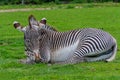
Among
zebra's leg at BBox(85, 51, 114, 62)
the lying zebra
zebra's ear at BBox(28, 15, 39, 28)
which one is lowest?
zebra's leg at BBox(85, 51, 114, 62)

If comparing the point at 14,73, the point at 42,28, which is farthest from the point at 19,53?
the point at 14,73

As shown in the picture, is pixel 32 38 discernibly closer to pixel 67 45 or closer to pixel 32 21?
pixel 32 21

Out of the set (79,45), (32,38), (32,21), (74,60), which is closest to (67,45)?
(79,45)

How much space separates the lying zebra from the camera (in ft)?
43.3

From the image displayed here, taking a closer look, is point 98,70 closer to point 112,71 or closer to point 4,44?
point 112,71

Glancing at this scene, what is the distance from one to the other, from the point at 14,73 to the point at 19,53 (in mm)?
4692

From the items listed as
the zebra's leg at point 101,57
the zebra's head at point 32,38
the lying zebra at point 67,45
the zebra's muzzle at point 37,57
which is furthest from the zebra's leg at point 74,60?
the zebra's head at point 32,38

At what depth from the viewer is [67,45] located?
13.6m

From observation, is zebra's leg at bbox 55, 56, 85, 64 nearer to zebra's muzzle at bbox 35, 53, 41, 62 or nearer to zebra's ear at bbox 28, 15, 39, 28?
zebra's muzzle at bbox 35, 53, 41, 62

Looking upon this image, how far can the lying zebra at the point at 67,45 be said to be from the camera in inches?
520

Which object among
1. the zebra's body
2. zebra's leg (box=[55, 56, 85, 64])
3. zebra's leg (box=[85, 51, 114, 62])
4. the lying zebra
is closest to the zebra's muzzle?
the lying zebra

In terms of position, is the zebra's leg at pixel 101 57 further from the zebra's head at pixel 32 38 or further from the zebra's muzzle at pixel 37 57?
the zebra's head at pixel 32 38

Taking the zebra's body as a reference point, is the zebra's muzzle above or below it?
below

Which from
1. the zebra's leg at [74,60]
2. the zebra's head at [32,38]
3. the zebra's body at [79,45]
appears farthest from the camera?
the zebra's body at [79,45]
